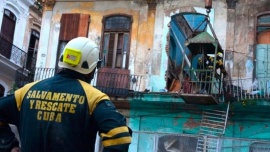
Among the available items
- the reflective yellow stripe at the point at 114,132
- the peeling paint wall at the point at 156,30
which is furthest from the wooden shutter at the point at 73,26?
the reflective yellow stripe at the point at 114,132

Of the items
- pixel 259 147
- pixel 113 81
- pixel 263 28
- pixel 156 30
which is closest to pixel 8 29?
pixel 113 81

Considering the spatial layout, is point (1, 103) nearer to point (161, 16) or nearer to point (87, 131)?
point (87, 131)

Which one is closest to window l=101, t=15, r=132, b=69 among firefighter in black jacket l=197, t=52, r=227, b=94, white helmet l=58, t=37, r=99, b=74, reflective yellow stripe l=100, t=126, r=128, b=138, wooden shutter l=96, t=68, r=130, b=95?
wooden shutter l=96, t=68, r=130, b=95

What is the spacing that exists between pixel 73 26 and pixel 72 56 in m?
14.7

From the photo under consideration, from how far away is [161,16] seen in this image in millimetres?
16812

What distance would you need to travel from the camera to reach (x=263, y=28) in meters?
15.8

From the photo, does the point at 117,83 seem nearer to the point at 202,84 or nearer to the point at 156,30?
the point at 156,30

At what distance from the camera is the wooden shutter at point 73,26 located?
57.7 feet

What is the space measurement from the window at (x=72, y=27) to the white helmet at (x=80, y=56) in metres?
14.3

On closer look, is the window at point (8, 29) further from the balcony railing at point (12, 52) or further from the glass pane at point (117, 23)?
the glass pane at point (117, 23)

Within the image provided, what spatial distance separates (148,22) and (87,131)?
1403 centimetres

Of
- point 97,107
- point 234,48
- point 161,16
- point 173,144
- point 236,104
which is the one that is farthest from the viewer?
point 161,16

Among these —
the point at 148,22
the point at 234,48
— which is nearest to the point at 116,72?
the point at 148,22

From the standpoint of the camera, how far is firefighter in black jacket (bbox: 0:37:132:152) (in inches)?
118
